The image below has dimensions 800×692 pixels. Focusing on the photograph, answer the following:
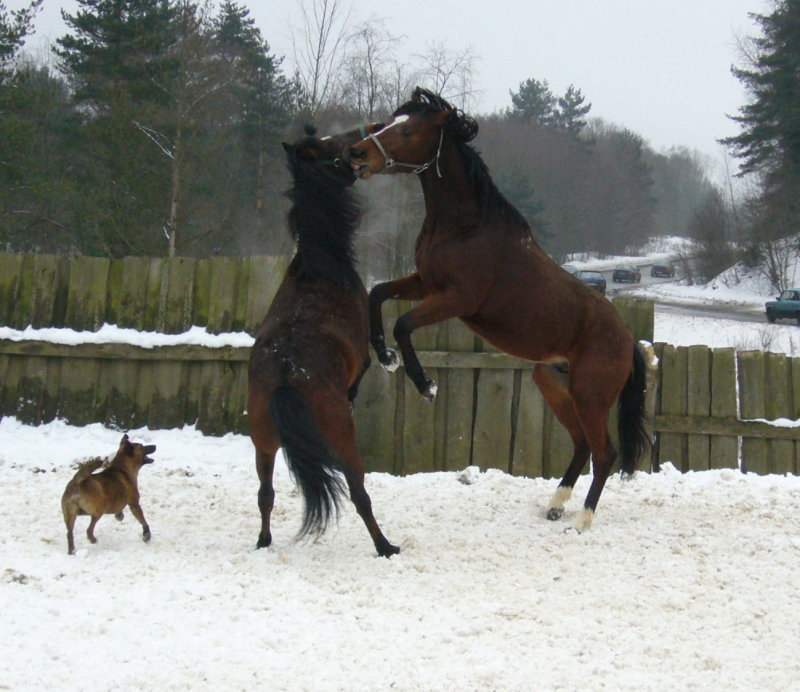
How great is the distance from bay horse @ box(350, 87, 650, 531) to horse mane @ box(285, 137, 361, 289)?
236mm

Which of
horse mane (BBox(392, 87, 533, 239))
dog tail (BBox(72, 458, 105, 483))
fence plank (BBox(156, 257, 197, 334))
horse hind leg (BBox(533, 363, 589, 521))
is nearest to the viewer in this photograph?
dog tail (BBox(72, 458, 105, 483))

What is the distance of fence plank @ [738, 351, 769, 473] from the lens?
26.0 feet

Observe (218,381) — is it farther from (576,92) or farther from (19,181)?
(576,92)

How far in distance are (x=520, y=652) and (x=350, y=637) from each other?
0.77 metres

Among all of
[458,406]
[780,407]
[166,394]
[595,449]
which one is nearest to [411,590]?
[595,449]

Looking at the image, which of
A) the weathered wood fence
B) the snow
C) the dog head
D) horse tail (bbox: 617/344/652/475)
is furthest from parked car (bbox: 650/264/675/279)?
the dog head

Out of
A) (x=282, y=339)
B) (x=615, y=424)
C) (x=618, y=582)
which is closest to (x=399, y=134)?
(x=282, y=339)

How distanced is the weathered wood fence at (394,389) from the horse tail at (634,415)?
3.61 ft

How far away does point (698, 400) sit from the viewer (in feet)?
26.0

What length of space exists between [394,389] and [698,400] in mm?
2851

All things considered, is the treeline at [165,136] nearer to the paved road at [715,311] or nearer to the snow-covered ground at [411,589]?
the snow-covered ground at [411,589]

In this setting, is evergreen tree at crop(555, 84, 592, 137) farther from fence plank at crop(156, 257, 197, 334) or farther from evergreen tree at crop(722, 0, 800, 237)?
fence plank at crop(156, 257, 197, 334)

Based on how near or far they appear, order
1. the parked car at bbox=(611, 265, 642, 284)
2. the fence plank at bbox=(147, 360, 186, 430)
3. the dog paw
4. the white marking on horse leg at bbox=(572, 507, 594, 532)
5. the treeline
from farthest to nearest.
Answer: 1. the parked car at bbox=(611, 265, 642, 284)
2. the treeline
3. the fence plank at bbox=(147, 360, 186, 430)
4. the white marking on horse leg at bbox=(572, 507, 594, 532)
5. the dog paw

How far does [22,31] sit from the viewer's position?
22.3 metres
